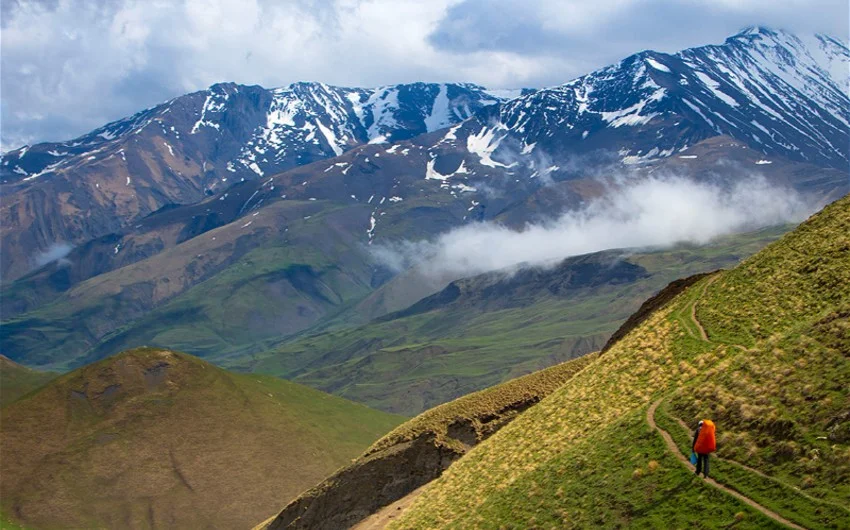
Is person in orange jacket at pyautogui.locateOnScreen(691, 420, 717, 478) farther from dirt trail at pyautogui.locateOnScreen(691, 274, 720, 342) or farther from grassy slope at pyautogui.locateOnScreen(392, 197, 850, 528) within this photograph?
dirt trail at pyautogui.locateOnScreen(691, 274, 720, 342)

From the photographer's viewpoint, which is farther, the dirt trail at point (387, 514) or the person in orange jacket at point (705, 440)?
the dirt trail at point (387, 514)

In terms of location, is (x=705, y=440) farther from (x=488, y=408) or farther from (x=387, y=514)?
(x=488, y=408)

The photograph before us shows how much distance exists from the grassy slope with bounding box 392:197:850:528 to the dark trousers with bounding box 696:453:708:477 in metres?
0.44

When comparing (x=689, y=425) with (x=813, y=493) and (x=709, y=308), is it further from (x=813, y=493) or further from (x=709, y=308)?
(x=709, y=308)

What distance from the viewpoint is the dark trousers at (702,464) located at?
33.7 m

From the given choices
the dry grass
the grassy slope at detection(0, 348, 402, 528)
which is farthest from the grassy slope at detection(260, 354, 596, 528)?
the grassy slope at detection(0, 348, 402, 528)

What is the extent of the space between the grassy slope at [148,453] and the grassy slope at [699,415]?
408ft

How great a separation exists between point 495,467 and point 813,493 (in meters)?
24.0

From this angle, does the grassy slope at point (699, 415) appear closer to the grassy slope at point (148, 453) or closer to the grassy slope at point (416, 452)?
the grassy slope at point (416, 452)

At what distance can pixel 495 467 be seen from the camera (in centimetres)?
5281

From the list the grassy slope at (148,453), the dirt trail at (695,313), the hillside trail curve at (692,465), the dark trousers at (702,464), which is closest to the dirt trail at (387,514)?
the dirt trail at (695,313)

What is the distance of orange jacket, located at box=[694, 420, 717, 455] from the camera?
32.7 meters

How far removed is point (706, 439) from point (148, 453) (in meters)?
163

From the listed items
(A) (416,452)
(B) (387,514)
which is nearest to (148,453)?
(A) (416,452)
